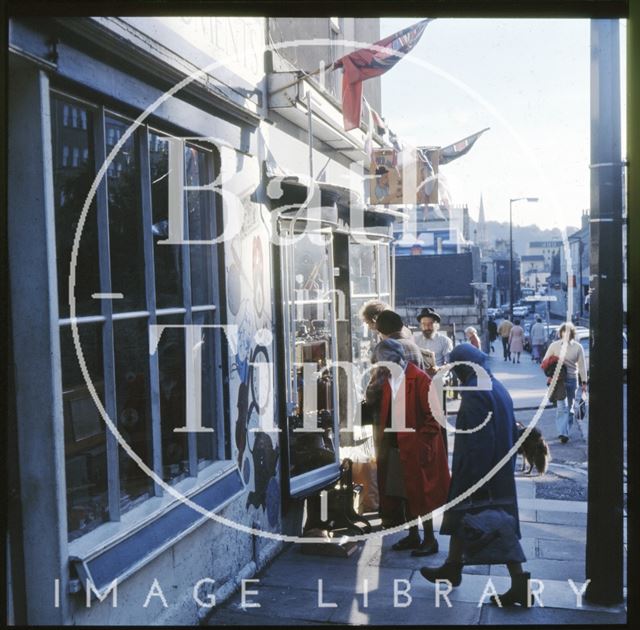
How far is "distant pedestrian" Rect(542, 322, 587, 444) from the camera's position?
9031mm

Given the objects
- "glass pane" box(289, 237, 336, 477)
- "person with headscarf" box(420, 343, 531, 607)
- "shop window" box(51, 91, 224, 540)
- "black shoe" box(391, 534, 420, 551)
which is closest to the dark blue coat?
"person with headscarf" box(420, 343, 531, 607)

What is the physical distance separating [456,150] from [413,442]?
3.00 metres

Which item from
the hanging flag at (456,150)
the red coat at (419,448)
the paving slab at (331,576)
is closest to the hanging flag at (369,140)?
the hanging flag at (456,150)

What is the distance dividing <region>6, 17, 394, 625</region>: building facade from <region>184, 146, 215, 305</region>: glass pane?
14 millimetres

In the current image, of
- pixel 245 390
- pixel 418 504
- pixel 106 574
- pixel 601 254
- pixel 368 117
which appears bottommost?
pixel 418 504

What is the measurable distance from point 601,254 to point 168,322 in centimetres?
238

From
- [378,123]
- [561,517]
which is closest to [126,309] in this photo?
[561,517]

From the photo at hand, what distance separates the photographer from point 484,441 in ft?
15.5

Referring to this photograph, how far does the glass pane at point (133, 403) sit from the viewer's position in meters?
3.84

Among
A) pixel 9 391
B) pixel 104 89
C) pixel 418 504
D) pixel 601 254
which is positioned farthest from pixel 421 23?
pixel 9 391

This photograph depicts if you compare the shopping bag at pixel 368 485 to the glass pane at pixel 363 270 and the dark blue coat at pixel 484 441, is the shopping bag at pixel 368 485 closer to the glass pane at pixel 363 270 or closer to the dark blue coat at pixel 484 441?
the dark blue coat at pixel 484 441

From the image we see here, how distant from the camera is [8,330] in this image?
3.14m

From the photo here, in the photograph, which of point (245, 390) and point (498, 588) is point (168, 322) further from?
point (498, 588)

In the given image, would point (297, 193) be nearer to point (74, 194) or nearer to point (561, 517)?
point (74, 194)
